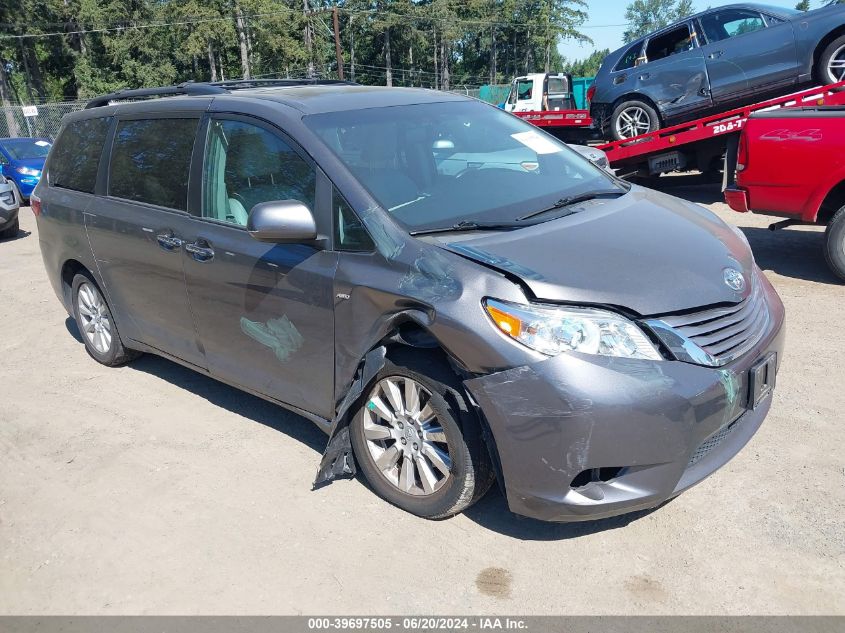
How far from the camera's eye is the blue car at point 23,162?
16.0 m

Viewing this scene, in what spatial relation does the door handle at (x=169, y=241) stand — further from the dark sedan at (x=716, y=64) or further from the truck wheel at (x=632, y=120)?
the truck wheel at (x=632, y=120)

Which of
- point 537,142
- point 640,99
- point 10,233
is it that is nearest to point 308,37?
point 10,233

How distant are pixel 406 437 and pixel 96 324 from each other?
3.22 m

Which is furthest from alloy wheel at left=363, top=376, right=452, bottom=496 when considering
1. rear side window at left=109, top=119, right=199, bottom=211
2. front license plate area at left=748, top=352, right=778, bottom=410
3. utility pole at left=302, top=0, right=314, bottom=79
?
utility pole at left=302, top=0, right=314, bottom=79

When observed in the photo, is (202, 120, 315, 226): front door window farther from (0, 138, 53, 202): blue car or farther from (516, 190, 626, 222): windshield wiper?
(0, 138, 53, 202): blue car

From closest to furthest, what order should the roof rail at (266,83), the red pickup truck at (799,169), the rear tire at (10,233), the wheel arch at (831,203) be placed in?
the roof rail at (266,83)
the red pickup truck at (799,169)
the wheel arch at (831,203)
the rear tire at (10,233)

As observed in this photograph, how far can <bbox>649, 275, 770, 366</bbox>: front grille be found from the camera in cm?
275

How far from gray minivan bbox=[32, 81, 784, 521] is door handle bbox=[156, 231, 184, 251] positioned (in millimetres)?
26

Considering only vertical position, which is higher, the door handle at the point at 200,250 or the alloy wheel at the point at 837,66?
the alloy wheel at the point at 837,66

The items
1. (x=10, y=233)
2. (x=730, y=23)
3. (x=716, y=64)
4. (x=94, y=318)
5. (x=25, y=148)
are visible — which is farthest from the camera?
(x=25, y=148)

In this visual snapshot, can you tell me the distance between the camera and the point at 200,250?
394 cm

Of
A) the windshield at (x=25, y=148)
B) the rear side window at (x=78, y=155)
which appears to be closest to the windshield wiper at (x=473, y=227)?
the rear side window at (x=78, y=155)

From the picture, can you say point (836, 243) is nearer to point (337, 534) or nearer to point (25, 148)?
point (337, 534)

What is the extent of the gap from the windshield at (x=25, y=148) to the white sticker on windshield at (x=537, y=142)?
15462mm
